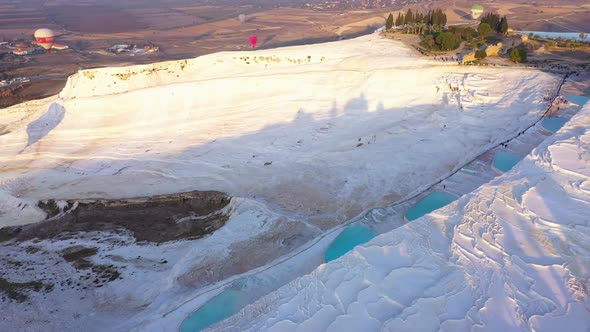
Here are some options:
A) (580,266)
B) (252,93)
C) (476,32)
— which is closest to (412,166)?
(580,266)

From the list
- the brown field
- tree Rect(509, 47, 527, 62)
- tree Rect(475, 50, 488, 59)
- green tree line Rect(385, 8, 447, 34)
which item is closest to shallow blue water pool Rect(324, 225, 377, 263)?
tree Rect(475, 50, 488, 59)

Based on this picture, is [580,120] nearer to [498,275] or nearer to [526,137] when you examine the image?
[526,137]

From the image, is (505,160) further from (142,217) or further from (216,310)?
(142,217)

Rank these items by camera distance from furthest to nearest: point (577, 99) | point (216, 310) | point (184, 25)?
point (184, 25), point (577, 99), point (216, 310)

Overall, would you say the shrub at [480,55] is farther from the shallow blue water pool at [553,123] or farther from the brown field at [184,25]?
the brown field at [184,25]

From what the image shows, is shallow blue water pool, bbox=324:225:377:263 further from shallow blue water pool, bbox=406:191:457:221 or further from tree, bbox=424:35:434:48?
tree, bbox=424:35:434:48

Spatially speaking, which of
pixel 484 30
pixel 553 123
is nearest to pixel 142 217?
pixel 553 123
